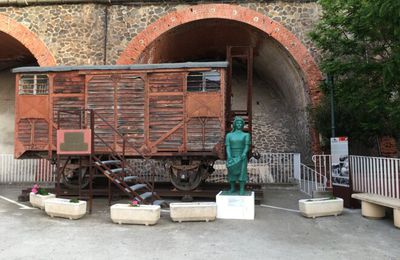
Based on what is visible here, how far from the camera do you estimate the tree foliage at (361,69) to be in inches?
313

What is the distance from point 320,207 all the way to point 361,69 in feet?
12.7

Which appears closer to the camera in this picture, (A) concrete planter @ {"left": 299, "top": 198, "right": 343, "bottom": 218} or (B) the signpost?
(A) concrete planter @ {"left": 299, "top": 198, "right": 343, "bottom": 218}

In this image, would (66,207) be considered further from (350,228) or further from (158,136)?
(350,228)

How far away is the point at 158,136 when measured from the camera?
32.9 feet

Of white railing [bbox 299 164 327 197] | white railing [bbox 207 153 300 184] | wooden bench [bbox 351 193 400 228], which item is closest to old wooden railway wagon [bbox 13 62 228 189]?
white railing [bbox 299 164 327 197]

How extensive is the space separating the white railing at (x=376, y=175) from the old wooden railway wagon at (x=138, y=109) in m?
3.59

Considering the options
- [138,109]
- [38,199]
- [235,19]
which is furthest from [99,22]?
[38,199]

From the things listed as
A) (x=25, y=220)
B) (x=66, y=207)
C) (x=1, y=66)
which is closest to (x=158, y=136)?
(x=66, y=207)

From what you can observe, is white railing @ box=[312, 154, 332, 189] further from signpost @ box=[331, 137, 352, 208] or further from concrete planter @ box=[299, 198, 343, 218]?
concrete planter @ box=[299, 198, 343, 218]

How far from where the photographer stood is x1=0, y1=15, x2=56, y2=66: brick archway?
13445 mm

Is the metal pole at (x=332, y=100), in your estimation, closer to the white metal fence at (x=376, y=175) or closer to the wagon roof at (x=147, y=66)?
the white metal fence at (x=376, y=175)

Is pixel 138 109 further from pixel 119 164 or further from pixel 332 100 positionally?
pixel 332 100

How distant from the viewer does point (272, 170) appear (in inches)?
533

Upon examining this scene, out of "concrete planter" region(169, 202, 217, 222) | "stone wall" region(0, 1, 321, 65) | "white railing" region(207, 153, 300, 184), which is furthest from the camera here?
"stone wall" region(0, 1, 321, 65)
